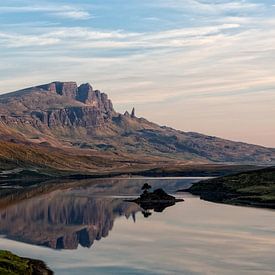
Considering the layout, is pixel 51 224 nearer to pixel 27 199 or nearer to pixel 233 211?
Answer: pixel 233 211

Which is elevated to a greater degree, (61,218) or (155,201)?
(155,201)

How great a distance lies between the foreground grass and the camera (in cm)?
6447

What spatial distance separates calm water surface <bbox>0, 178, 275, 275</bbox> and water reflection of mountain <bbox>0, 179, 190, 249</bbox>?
21cm

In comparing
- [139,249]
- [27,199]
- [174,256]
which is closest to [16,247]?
[139,249]

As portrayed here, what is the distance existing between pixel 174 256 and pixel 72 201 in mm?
103177

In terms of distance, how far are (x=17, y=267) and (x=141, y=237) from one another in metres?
38.6

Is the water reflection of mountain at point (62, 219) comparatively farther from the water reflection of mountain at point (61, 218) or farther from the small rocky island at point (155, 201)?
the small rocky island at point (155, 201)

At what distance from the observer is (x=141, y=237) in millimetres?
102500

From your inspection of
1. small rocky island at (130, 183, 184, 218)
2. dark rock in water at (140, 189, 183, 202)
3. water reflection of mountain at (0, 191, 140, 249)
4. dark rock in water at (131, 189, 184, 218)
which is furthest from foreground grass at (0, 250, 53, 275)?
dark rock in water at (140, 189, 183, 202)

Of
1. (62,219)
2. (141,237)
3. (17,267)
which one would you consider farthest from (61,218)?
(17,267)

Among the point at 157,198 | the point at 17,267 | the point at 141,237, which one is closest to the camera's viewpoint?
the point at 17,267

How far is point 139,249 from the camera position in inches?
3487

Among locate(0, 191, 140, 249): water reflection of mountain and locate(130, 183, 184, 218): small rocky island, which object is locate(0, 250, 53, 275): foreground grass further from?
locate(130, 183, 184, 218): small rocky island

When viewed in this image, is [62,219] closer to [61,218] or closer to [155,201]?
[61,218]
